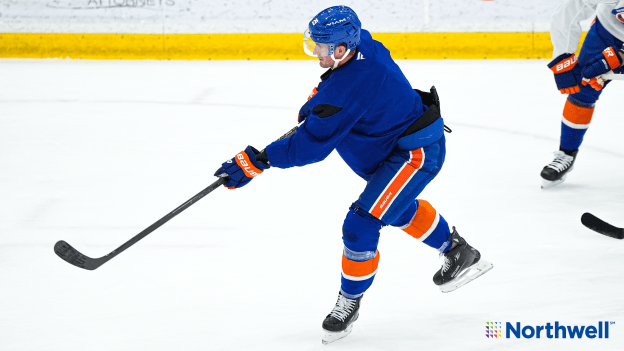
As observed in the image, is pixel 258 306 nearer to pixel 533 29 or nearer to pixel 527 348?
pixel 527 348

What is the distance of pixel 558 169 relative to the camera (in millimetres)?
3467

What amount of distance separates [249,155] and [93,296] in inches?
31.0

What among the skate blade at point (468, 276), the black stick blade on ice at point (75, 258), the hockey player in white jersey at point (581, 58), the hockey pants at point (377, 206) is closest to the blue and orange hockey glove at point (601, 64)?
the hockey player in white jersey at point (581, 58)

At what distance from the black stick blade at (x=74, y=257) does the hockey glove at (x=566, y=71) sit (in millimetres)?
2255

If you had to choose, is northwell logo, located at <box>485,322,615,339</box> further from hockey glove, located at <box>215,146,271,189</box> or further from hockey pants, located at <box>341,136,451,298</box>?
hockey glove, located at <box>215,146,271,189</box>

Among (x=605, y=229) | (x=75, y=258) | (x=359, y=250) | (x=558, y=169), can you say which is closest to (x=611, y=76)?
(x=558, y=169)

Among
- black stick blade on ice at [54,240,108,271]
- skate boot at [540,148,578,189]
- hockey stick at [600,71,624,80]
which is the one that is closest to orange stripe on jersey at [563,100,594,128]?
skate boot at [540,148,578,189]

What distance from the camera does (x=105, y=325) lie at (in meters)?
2.20

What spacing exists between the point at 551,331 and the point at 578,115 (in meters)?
1.71

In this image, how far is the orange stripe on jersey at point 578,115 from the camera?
3.52 meters

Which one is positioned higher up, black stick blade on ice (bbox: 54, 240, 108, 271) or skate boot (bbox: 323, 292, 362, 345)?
black stick blade on ice (bbox: 54, 240, 108, 271)

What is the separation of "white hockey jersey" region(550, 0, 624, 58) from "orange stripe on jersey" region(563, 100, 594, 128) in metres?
0.29

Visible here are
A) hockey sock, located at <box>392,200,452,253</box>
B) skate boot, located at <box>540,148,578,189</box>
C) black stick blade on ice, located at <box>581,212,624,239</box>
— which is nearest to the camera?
hockey sock, located at <box>392,200,452,253</box>

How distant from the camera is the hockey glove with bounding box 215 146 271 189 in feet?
6.85
